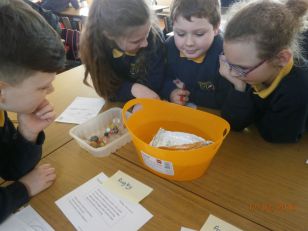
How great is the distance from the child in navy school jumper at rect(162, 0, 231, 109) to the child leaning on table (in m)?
0.58

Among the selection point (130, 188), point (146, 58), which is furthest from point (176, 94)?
point (130, 188)

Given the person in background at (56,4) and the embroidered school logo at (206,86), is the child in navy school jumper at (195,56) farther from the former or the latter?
the person in background at (56,4)

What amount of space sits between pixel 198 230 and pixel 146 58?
0.87 metres

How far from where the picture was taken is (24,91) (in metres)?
0.79

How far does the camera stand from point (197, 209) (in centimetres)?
77

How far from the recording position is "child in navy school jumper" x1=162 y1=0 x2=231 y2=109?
115 cm

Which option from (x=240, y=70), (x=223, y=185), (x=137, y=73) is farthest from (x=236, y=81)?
(x=137, y=73)

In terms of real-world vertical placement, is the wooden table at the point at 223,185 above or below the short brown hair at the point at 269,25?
below

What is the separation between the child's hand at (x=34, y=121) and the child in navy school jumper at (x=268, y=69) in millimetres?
685

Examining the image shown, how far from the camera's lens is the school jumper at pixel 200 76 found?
128cm

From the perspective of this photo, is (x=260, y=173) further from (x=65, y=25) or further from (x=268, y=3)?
(x=65, y=25)

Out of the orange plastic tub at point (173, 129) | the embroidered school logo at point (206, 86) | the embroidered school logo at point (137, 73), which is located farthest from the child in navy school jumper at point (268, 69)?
the embroidered school logo at point (137, 73)

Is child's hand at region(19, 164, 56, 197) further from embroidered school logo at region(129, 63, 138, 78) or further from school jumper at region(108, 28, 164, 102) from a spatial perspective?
embroidered school logo at region(129, 63, 138, 78)

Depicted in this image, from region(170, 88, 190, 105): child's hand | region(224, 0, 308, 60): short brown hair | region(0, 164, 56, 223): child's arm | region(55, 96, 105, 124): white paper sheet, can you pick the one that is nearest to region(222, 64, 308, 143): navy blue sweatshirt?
region(224, 0, 308, 60): short brown hair
